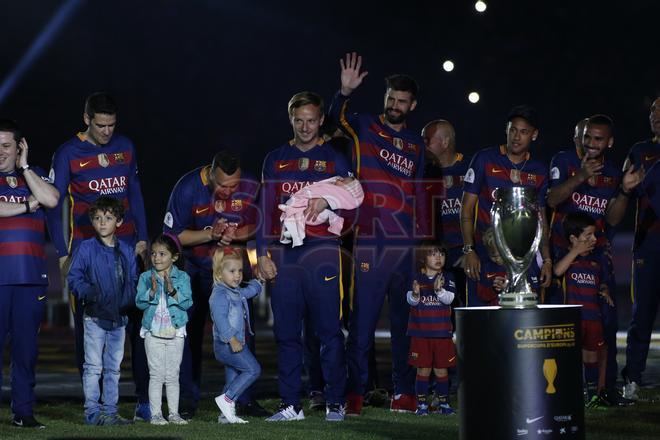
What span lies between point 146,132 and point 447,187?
1635 cm

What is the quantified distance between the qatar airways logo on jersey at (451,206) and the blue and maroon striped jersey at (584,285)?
3.66 feet

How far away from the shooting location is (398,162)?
9070 millimetres

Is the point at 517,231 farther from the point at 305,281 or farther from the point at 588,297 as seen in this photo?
the point at 588,297

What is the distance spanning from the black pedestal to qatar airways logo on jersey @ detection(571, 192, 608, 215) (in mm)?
4138

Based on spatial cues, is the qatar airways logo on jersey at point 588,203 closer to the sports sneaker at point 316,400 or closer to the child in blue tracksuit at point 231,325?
the sports sneaker at point 316,400

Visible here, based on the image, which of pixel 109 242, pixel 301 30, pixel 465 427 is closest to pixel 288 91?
pixel 301 30

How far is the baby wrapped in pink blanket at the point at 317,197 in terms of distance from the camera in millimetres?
8328

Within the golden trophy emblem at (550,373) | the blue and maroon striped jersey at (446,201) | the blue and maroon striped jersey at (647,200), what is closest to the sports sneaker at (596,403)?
the blue and maroon striped jersey at (647,200)

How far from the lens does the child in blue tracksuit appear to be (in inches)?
326

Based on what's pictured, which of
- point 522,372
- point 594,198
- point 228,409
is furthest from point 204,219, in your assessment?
point 522,372

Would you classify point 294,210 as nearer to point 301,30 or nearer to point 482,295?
point 482,295

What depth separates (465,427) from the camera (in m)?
5.55

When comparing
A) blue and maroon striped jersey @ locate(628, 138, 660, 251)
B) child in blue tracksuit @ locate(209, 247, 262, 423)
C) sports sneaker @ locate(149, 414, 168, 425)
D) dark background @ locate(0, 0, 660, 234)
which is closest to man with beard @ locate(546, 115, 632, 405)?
blue and maroon striped jersey @ locate(628, 138, 660, 251)

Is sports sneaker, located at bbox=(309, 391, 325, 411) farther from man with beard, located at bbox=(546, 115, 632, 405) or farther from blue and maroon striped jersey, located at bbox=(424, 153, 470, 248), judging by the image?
man with beard, located at bbox=(546, 115, 632, 405)
